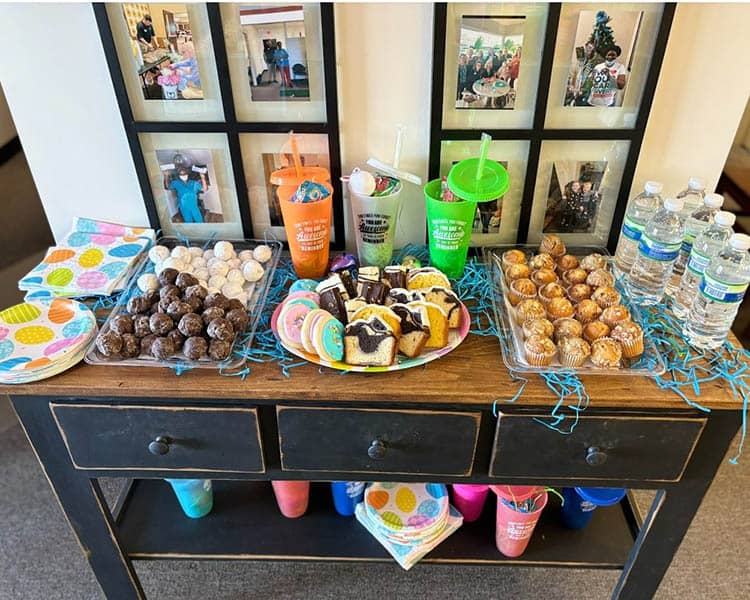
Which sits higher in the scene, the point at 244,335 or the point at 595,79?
the point at 595,79

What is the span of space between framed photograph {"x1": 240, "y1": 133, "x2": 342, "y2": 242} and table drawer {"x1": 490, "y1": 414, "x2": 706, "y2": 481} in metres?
0.59

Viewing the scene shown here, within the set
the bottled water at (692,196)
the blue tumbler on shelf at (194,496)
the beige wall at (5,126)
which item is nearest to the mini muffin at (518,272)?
the bottled water at (692,196)

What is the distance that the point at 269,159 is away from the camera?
129cm

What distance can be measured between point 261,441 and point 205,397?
0.46 ft

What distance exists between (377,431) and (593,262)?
535 millimetres

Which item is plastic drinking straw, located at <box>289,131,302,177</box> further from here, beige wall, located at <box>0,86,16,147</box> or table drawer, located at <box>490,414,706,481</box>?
beige wall, located at <box>0,86,16,147</box>

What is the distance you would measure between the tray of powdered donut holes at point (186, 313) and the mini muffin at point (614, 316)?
627 millimetres

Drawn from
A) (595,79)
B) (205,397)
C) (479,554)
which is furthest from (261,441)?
(595,79)

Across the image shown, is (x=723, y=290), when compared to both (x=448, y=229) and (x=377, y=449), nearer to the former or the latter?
(x=448, y=229)

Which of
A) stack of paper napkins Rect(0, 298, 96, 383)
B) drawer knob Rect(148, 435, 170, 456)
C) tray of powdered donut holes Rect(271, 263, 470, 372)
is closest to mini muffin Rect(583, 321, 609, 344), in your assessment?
tray of powdered donut holes Rect(271, 263, 470, 372)

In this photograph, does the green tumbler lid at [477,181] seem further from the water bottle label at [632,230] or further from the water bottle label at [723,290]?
the water bottle label at [723,290]

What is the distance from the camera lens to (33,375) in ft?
3.38

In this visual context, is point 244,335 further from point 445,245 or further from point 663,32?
point 663,32

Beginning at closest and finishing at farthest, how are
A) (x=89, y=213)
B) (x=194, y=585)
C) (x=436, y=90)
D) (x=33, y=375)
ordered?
(x=33, y=375) → (x=436, y=90) → (x=89, y=213) → (x=194, y=585)
